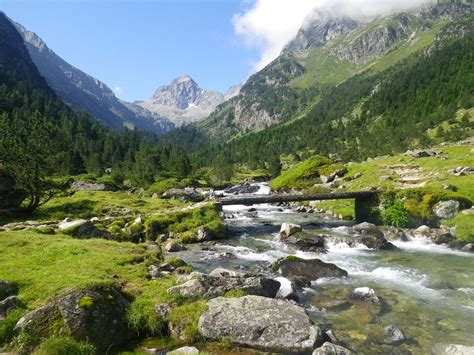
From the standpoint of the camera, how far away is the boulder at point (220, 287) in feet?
61.0

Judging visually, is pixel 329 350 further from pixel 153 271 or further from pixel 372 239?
pixel 372 239

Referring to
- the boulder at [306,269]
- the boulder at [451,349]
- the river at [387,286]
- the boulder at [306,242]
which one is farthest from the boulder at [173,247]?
the boulder at [451,349]

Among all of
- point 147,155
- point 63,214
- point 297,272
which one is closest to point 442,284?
point 297,272

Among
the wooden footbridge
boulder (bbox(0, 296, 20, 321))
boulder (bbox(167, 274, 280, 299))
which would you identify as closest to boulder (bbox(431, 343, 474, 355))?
boulder (bbox(167, 274, 280, 299))

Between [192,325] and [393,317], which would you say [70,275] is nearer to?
[192,325]

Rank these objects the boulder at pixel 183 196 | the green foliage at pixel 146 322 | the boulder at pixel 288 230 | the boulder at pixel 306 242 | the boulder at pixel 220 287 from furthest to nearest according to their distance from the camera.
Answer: the boulder at pixel 183 196, the boulder at pixel 288 230, the boulder at pixel 306 242, the boulder at pixel 220 287, the green foliage at pixel 146 322

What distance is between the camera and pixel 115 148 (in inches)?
6826

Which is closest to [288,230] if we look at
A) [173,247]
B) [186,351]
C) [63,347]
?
[173,247]

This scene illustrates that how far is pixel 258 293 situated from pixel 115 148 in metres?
165

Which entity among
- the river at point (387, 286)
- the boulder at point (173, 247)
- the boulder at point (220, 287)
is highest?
the boulder at point (220, 287)

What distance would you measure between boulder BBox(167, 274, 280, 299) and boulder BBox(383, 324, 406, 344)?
6.47m

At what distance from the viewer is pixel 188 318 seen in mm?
16359

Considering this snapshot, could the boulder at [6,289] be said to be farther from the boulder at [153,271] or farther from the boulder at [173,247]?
the boulder at [173,247]

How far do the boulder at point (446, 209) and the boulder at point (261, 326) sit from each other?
34.9m
